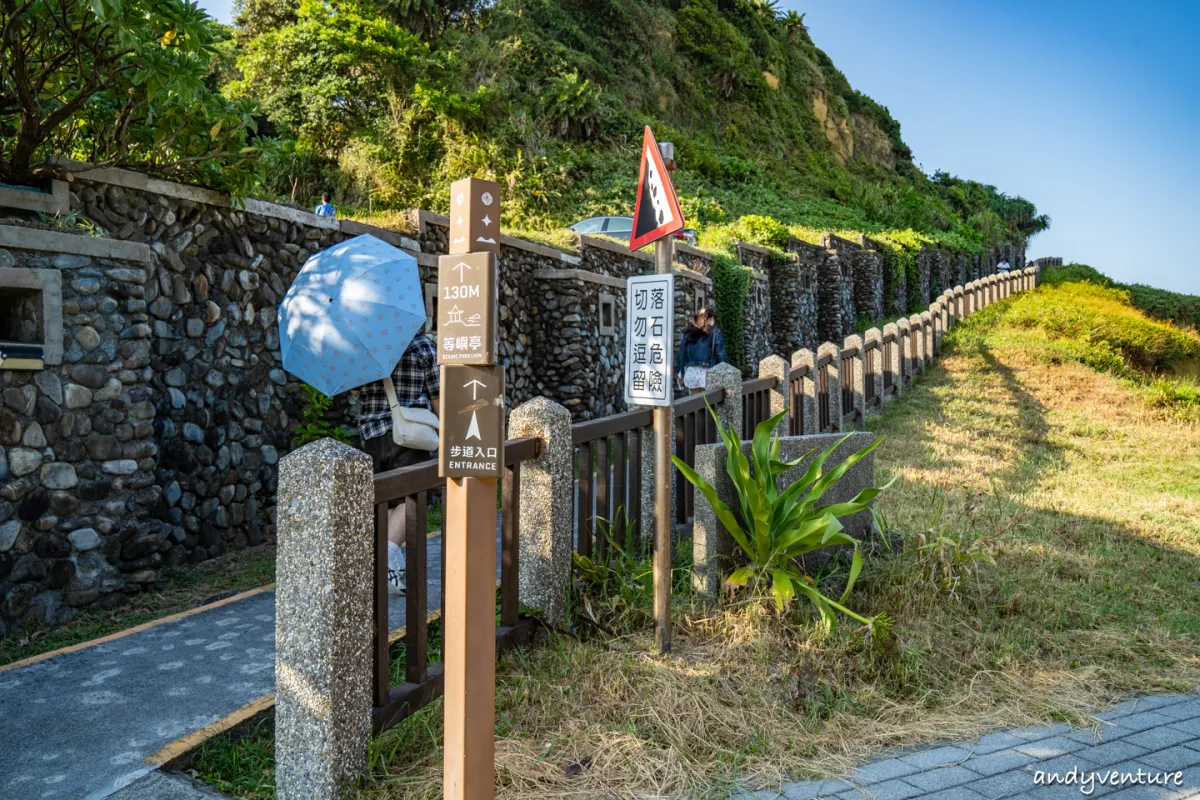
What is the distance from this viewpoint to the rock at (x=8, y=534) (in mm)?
4988

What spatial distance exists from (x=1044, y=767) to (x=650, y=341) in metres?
2.48

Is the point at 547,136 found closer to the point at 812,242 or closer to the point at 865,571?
the point at 812,242

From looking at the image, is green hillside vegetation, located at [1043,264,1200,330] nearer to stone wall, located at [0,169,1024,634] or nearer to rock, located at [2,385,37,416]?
stone wall, located at [0,169,1024,634]

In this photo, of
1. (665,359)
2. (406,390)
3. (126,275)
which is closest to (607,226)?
(126,275)

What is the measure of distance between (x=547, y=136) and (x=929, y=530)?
24257 mm

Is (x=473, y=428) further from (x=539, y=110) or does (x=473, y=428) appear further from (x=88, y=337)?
(x=539, y=110)

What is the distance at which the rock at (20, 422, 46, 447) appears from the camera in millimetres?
5141

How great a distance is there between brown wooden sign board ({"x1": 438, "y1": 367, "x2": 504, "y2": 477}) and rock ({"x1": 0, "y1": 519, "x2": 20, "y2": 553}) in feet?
12.0

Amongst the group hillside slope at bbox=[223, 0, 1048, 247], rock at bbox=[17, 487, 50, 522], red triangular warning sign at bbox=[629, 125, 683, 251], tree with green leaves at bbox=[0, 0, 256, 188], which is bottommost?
rock at bbox=[17, 487, 50, 522]

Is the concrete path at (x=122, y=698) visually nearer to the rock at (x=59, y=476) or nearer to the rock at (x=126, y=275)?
the rock at (x=59, y=476)

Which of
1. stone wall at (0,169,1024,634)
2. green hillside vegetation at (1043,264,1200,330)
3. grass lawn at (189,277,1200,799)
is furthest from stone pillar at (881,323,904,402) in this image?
green hillside vegetation at (1043,264,1200,330)

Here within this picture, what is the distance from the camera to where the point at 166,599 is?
19.2 ft

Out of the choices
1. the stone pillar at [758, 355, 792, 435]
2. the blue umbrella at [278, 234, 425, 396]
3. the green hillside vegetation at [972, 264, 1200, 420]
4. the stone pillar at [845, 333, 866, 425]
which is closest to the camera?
the blue umbrella at [278, 234, 425, 396]

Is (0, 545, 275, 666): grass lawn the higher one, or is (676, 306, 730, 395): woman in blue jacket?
(676, 306, 730, 395): woman in blue jacket
